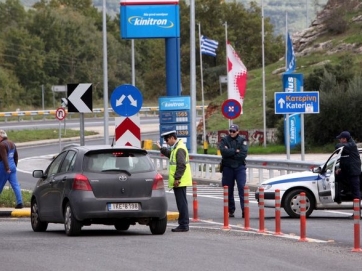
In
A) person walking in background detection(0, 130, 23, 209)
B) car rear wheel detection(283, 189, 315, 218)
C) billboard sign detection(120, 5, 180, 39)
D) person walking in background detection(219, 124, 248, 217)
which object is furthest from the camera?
billboard sign detection(120, 5, 180, 39)

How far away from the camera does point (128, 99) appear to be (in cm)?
2545

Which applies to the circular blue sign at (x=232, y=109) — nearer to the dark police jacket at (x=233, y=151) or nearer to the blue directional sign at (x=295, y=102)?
the blue directional sign at (x=295, y=102)

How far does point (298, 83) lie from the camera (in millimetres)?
37938

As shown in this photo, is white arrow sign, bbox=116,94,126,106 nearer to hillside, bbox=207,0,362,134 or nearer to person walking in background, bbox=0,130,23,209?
person walking in background, bbox=0,130,23,209

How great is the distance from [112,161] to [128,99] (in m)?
7.06

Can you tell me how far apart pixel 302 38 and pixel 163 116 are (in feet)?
128

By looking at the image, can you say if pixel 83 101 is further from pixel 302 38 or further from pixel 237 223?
pixel 302 38

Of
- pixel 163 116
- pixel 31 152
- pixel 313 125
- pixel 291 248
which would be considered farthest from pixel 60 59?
pixel 291 248

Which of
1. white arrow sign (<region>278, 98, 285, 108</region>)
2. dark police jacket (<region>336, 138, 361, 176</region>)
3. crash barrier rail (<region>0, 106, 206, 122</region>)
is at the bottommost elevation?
dark police jacket (<region>336, 138, 361, 176</region>)

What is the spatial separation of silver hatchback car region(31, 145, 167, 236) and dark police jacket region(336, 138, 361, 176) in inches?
205

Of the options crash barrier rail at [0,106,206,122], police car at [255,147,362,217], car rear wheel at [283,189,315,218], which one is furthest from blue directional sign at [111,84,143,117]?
crash barrier rail at [0,106,206,122]

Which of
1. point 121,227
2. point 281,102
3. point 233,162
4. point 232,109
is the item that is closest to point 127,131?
point 233,162

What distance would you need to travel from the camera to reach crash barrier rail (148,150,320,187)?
107 feet

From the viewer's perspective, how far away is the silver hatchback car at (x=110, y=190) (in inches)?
719
